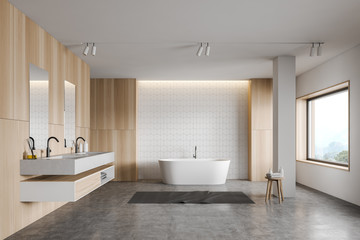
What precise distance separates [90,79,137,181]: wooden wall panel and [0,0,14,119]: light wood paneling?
16.8 feet

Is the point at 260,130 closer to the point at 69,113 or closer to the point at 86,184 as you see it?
the point at 69,113

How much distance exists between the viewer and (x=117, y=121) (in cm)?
917

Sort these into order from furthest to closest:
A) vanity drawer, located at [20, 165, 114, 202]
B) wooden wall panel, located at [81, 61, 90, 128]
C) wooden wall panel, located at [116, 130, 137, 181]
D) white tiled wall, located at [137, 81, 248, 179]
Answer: white tiled wall, located at [137, 81, 248, 179]
wooden wall panel, located at [116, 130, 137, 181]
wooden wall panel, located at [81, 61, 90, 128]
vanity drawer, located at [20, 165, 114, 202]

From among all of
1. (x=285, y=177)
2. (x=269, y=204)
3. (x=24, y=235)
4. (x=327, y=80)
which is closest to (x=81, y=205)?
(x=24, y=235)

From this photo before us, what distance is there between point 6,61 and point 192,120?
20.2 ft

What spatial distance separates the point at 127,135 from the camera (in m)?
9.16

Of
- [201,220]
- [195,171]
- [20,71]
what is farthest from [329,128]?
[20,71]

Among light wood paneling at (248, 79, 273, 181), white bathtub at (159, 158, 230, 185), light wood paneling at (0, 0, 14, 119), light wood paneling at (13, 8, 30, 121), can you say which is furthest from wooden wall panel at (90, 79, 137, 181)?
light wood paneling at (0, 0, 14, 119)

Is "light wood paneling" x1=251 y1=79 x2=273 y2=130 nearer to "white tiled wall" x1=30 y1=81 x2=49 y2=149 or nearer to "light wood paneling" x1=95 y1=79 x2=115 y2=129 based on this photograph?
"light wood paneling" x1=95 y1=79 x2=115 y2=129

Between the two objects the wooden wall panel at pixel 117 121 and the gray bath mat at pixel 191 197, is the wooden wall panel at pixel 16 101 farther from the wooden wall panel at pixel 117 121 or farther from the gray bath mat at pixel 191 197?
the wooden wall panel at pixel 117 121

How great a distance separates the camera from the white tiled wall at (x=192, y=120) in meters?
9.55

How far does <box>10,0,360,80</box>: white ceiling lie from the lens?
13.5 ft

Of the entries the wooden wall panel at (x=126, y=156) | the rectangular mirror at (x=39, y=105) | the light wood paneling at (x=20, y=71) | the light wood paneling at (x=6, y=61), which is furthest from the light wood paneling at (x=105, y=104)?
the light wood paneling at (x=6, y=61)

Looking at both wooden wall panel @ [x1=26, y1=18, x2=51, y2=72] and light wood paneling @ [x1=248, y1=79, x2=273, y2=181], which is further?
light wood paneling @ [x1=248, y1=79, x2=273, y2=181]
